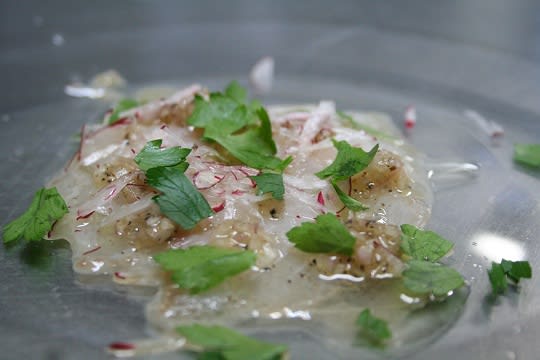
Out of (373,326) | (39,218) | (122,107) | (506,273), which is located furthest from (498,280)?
(122,107)

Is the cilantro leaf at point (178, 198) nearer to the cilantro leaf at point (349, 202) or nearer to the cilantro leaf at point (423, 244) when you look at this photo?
the cilantro leaf at point (349, 202)

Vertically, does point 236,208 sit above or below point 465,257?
above

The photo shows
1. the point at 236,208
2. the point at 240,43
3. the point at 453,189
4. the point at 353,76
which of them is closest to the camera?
the point at 236,208

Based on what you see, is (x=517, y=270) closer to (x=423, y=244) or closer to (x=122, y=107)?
(x=423, y=244)

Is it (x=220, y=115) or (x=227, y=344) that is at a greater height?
(x=220, y=115)

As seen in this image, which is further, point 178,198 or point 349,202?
point 349,202

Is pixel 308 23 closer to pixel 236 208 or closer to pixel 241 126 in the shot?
pixel 241 126

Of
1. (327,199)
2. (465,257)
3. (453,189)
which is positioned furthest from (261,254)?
(453,189)
